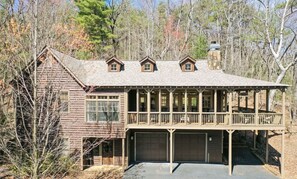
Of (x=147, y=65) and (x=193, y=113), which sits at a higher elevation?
(x=147, y=65)

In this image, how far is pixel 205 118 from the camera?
59.6 ft

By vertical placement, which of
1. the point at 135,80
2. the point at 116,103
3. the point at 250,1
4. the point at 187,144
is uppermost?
the point at 250,1

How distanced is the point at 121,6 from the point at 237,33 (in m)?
19.0

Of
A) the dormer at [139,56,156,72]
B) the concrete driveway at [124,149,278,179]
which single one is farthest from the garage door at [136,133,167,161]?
the dormer at [139,56,156,72]

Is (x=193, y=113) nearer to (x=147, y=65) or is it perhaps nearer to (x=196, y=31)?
(x=147, y=65)

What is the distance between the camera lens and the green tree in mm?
31344

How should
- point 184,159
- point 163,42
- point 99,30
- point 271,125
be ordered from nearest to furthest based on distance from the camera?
point 271,125 < point 184,159 < point 99,30 < point 163,42

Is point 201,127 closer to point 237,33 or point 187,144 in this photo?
point 187,144

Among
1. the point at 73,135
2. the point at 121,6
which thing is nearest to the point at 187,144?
the point at 73,135

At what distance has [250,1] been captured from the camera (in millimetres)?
35875

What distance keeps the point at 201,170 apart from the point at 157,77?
289 inches

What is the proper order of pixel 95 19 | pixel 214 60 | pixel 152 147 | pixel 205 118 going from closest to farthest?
pixel 205 118 → pixel 152 147 → pixel 214 60 → pixel 95 19

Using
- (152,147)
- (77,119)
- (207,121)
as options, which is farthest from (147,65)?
(77,119)

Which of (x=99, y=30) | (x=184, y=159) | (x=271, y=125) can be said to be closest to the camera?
(x=271, y=125)
